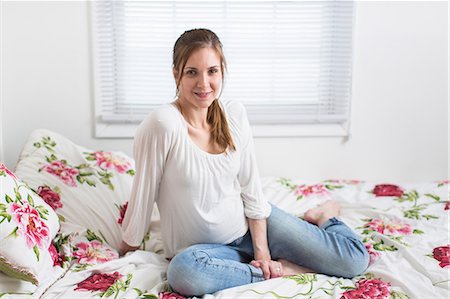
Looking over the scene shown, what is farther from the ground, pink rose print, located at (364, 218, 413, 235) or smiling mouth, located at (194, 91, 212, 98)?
smiling mouth, located at (194, 91, 212, 98)

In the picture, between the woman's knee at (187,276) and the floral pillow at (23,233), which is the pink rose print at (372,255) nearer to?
the woman's knee at (187,276)

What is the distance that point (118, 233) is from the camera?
1.91m

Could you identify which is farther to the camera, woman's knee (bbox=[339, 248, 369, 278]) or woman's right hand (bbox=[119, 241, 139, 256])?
woman's right hand (bbox=[119, 241, 139, 256])

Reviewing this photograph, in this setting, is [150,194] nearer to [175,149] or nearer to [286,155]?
[175,149]

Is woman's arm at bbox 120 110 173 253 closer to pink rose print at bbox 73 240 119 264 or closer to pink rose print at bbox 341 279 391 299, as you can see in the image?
pink rose print at bbox 73 240 119 264

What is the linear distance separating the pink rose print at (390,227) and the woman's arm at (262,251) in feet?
1.39

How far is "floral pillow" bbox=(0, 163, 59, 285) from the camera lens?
144 centimetres

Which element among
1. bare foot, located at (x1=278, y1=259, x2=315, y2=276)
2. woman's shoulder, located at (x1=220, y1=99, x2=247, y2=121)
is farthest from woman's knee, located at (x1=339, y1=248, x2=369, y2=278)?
woman's shoulder, located at (x1=220, y1=99, x2=247, y2=121)

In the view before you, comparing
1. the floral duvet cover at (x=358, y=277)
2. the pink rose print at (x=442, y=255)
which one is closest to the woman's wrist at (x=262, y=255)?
the floral duvet cover at (x=358, y=277)

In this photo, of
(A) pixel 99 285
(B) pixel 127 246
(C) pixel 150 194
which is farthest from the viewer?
(B) pixel 127 246

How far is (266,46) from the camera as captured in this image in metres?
2.55

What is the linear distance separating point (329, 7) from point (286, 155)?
0.66m


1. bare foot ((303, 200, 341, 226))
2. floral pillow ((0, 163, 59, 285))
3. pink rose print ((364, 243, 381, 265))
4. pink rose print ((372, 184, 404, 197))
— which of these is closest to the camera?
floral pillow ((0, 163, 59, 285))

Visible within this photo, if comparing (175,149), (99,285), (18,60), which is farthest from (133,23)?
(99,285)
